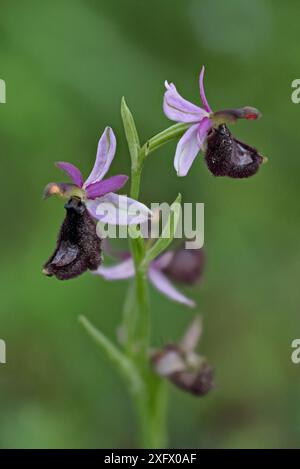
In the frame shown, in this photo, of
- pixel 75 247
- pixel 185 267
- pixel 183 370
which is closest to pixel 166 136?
pixel 75 247

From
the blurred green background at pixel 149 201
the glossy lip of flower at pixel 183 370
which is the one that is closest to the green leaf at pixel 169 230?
the glossy lip of flower at pixel 183 370

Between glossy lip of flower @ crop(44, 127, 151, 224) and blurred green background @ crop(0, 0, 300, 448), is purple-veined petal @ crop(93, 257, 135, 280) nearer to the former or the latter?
glossy lip of flower @ crop(44, 127, 151, 224)

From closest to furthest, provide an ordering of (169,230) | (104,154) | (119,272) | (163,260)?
(104,154), (169,230), (119,272), (163,260)

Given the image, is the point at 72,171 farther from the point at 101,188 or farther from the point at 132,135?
the point at 132,135

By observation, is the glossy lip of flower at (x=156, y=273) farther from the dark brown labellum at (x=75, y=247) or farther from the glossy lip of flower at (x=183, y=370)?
the dark brown labellum at (x=75, y=247)

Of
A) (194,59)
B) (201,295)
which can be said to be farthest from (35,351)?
(194,59)

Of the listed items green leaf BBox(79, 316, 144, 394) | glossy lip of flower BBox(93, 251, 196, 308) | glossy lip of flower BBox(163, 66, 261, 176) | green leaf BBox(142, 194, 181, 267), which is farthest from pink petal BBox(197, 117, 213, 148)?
green leaf BBox(79, 316, 144, 394)
